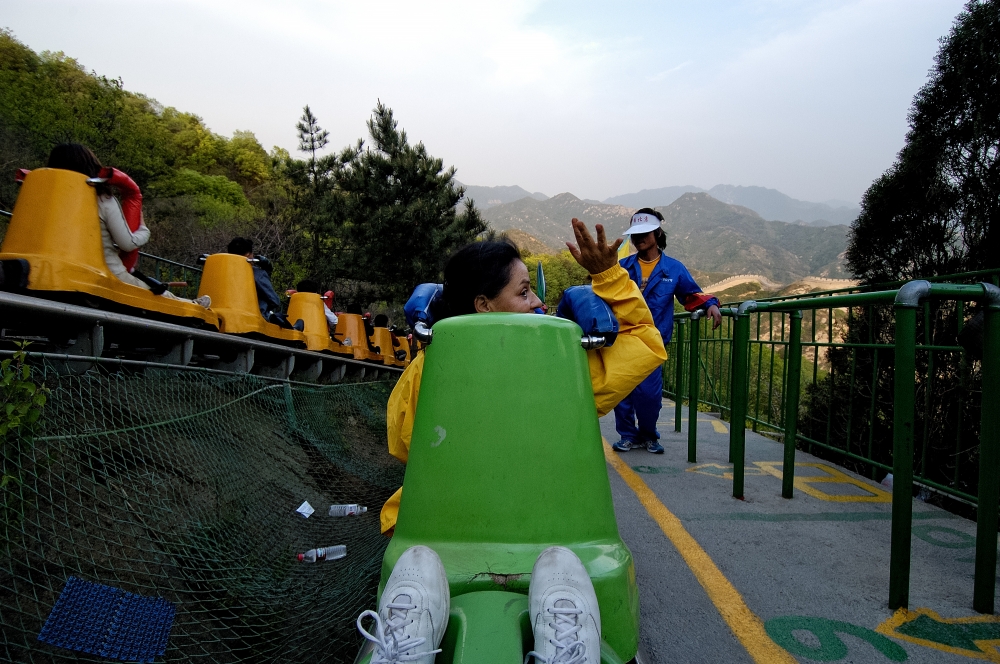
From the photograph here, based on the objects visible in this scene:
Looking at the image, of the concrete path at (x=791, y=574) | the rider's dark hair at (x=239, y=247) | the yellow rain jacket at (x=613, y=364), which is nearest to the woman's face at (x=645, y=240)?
the concrete path at (x=791, y=574)

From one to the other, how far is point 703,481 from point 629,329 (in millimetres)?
2212

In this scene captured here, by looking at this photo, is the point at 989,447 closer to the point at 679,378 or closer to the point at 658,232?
the point at 658,232

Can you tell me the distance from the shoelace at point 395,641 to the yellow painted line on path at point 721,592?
121 cm

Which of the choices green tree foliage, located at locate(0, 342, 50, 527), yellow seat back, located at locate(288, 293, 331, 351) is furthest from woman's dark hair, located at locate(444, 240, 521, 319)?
yellow seat back, located at locate(288, 293, 331, 351)

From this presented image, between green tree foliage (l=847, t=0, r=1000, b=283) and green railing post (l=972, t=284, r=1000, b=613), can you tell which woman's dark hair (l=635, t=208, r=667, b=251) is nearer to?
green railing post (l=972, t=284, r=1000, b=613)

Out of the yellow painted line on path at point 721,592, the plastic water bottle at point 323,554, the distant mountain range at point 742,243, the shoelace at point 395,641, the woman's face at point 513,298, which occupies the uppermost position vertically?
the distant mountain range at point 742,243

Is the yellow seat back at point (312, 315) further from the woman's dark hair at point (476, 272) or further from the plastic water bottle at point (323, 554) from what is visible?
the woman's dark hair at point (476, 272)

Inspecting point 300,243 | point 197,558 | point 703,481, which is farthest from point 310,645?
point 300,243

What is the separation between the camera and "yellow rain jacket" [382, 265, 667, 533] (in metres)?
1.73

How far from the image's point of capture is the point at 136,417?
9.98 ft

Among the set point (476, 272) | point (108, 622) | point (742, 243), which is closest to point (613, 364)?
point (476, 272)

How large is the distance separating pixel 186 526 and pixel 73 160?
9.80 feet

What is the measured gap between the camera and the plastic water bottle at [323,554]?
8.52ft

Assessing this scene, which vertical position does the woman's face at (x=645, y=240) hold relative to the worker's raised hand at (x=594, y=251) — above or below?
above
